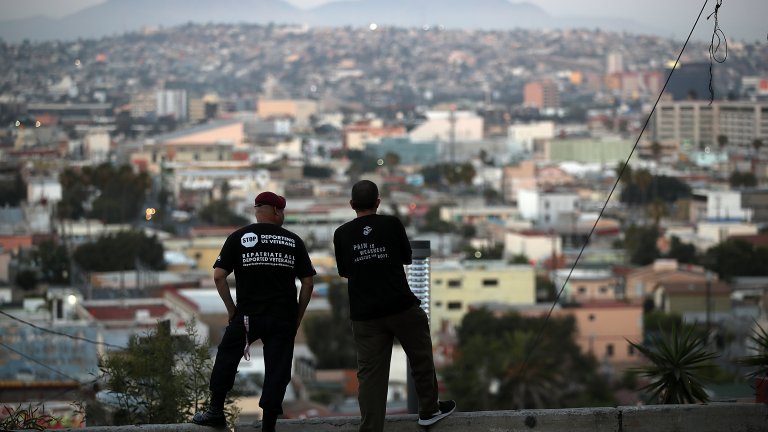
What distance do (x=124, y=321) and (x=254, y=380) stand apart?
5027 millimetres

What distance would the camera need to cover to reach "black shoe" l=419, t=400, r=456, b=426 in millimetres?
5195

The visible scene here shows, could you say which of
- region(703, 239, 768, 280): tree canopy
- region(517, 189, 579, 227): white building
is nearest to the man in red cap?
region(703, 239, 768, 280): tree canopy

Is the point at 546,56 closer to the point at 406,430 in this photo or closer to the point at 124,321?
the point at 124,321

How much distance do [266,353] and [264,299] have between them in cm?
16

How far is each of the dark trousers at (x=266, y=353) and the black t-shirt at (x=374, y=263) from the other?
0.68 ft

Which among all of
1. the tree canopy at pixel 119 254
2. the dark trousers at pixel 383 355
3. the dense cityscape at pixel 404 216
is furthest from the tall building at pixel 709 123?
the dark trousers at pixel 383 355

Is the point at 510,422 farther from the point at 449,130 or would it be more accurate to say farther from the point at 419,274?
the point at 449,130

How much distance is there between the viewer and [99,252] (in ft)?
120

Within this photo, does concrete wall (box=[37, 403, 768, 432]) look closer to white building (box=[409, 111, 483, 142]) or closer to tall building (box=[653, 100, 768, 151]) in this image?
tall building (box=[653, 100, 768, 151])

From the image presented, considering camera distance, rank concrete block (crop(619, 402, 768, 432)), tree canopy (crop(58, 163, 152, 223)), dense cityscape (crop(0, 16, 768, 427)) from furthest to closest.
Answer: tree canopy (crop(58, 163, 152, 223)), dense cityscape (crop(0, 16, 768, 427)), concrete block (crop(619, 402, 768, 432))

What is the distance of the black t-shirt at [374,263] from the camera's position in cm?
512

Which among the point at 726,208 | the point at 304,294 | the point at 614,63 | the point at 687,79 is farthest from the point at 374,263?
the point at 614,63

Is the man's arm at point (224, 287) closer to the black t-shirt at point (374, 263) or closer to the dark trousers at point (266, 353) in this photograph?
the dark trousers at point (266, 353)

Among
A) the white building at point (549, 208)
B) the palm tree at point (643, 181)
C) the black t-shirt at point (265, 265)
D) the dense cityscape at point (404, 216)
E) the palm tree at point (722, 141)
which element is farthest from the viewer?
the palm tree at point (722, 141)
